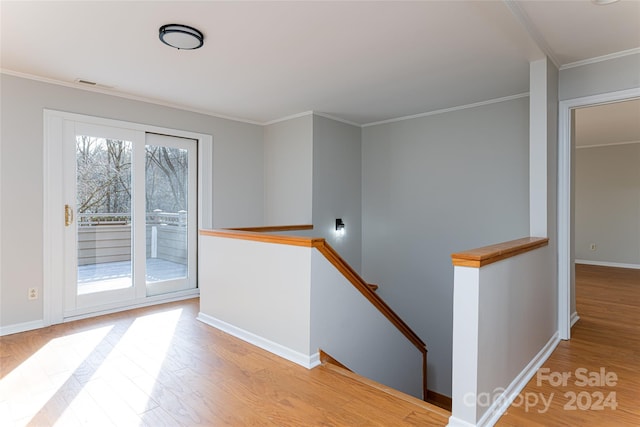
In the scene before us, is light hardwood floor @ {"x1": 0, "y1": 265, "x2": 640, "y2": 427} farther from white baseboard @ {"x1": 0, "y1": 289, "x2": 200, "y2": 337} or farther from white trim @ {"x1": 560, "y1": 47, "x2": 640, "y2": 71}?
white trim @ {"x1": 560, "y1": 47, "x2": 640, "y2": 71}

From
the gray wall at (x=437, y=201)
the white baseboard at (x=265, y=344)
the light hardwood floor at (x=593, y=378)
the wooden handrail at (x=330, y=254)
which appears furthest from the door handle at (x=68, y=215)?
the light hardwood floor at (x=593, y=378)

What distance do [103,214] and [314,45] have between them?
290 cm

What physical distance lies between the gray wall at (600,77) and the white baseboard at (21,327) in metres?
5.29

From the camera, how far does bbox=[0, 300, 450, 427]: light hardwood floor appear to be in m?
1.98

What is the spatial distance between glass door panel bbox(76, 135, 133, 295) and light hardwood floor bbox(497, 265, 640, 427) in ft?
12.8

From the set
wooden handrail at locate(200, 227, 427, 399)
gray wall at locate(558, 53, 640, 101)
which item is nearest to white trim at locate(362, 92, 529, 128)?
gray wall at locate(558, 53, 640, 101)

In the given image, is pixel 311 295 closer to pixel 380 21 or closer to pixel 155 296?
pixel 380 21

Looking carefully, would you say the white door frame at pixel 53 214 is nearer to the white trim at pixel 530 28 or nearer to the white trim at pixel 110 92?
the white trim at pixel 110 92

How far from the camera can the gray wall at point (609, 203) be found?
22.0 ft

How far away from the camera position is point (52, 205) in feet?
11.6

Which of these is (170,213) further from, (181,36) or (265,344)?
(181,36)

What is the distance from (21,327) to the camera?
11.0 ft

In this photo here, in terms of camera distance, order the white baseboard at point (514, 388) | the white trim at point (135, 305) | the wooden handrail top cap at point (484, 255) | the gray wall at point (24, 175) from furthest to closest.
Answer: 1. the white trim at point (135, 305)
2. the gray wall at point (24, 175)
3. the white baseboard at point (514, 388)
4. the wooden handrail top cap at point (484, 255)

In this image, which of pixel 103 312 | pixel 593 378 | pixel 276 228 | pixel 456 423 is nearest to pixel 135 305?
pixel 103 312
